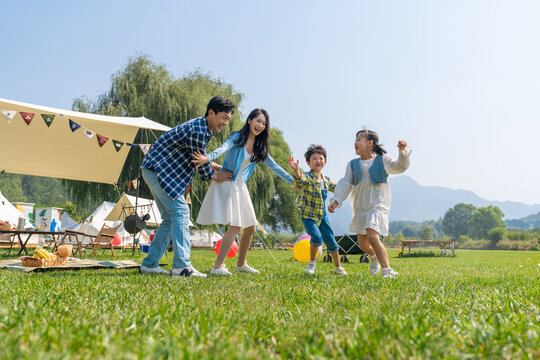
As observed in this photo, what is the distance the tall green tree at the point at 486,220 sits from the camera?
15675 centimetres

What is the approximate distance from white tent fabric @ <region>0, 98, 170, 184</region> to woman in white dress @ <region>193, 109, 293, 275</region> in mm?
5963

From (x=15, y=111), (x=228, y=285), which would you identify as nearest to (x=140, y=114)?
(x=15, y=111)

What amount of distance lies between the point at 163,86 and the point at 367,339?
17130 mm

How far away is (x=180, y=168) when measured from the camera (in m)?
4.43

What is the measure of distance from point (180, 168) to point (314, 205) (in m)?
1.99

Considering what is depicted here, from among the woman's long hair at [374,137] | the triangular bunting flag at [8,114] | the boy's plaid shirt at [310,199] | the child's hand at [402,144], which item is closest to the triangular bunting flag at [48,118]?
the triangular bunting flag at [8,114]

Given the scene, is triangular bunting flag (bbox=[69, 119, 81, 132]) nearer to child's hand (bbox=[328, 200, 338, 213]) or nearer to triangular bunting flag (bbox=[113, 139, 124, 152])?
triangular bunting flag (bbox=[113, 139, 124, 152])

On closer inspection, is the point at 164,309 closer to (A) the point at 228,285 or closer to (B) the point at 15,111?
(A) the point at 228,285

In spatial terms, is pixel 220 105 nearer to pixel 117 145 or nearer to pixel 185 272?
pixel 185 272

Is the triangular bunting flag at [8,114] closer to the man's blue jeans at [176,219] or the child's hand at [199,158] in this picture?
the man's blue jeans at [176,219]

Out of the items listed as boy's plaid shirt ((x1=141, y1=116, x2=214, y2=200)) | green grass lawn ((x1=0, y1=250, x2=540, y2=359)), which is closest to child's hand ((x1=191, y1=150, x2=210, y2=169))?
boy's plaid shirt ((x1=141, y1=116, x2=214, y2=200))

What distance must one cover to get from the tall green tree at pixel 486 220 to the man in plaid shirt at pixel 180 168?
172 metres

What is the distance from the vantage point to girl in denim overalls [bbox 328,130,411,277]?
4.54 meters

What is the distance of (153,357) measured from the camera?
1195 mm
